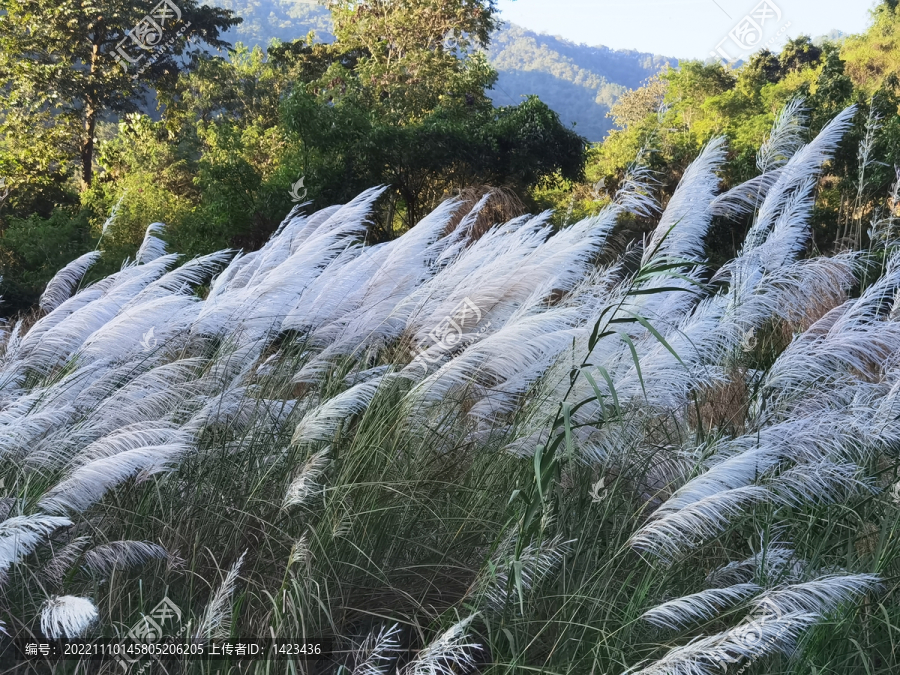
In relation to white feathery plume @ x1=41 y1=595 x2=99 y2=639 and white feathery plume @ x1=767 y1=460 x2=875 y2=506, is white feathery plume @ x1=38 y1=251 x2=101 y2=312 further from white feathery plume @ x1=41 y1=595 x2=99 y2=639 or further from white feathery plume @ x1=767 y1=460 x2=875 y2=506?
white feathery plume @ x1=767 y1=460 x2=875 y2=506

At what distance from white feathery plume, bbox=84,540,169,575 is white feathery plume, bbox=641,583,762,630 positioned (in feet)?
3.72

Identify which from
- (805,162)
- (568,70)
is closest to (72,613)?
(805,162)

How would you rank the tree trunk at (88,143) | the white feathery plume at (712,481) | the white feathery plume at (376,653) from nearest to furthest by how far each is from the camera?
the white feathery plume at (376,653)
the white feathery plume at (712,481)
the tree trunk at (88,143)

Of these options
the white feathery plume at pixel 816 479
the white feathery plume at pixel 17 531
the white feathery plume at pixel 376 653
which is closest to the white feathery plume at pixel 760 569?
the white feathery plume at pixel 816 479

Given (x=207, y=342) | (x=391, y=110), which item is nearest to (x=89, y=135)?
(x=391, y=110)

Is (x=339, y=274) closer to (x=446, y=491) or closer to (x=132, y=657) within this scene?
(x=446, y=491)

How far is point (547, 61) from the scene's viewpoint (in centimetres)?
9325

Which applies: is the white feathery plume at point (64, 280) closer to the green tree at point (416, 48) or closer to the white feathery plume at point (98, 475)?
the white feathery plume at point (98, 475)

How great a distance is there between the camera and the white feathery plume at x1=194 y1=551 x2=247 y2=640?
1.47 meters

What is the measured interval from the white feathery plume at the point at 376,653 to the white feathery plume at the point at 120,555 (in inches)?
21.2

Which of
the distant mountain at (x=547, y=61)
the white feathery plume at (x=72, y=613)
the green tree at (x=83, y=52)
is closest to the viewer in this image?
the white feathery plume at (x=72, y=613)

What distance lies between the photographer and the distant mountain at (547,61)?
72375 mm

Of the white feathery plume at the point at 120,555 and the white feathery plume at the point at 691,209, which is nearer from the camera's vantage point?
the white feathery plume at the point at 120,555

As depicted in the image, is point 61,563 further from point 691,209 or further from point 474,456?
point 691,209
